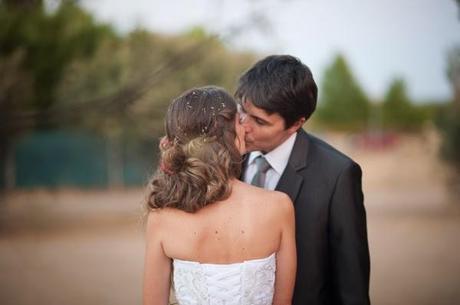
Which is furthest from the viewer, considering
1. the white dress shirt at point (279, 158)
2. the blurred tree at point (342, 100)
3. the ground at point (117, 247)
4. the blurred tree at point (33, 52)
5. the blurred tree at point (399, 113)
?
the blurred tree at point (342, 100)

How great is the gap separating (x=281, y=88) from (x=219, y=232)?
854 millimetres

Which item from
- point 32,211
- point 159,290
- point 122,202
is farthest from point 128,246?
point 159,290

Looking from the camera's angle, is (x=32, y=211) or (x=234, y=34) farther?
(x=32, y=211)

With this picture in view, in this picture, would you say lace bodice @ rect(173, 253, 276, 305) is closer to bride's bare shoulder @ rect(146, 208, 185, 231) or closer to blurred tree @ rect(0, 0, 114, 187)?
bride's bare shoulder @ rect(146, 208, 185, 231)

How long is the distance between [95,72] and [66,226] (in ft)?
16.4

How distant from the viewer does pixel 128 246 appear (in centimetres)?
1365

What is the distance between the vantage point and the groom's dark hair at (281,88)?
280 centimetres

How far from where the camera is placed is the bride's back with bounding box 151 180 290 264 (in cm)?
223

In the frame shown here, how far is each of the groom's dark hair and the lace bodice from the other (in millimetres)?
765

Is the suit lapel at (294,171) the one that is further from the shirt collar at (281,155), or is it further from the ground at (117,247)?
the ground at (117,247)

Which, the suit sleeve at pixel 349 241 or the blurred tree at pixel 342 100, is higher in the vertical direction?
the blurred tree at pixel 342 100

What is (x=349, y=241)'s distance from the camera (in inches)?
104

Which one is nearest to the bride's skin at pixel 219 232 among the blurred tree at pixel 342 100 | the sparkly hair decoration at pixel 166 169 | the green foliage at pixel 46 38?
the sparkly hair decoration at pixel 166 169

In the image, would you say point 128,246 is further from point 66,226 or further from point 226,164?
point 226,164
